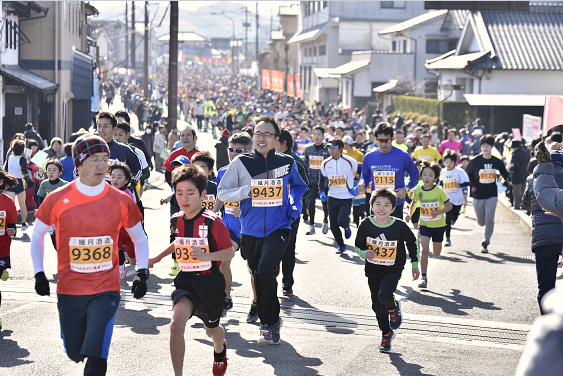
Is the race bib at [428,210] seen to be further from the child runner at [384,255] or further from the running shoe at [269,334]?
the running shoe at [269,334]

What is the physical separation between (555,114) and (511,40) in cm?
2741

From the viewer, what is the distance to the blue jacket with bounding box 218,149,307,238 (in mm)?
7270

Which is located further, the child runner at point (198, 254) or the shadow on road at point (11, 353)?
the shadow on road at point (11, 353)

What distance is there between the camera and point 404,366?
665 centimetres

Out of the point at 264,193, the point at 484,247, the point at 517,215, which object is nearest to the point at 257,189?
the point at 264,193

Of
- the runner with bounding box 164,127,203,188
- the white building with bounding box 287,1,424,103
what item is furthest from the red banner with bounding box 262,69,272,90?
the runner with bounding box 164,127,203,188

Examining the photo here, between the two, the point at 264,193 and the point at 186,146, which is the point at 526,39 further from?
the point at 264,193

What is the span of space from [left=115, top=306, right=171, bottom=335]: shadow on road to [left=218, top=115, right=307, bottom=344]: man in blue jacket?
1.17 metres

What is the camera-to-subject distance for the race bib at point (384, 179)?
10766 millimetres

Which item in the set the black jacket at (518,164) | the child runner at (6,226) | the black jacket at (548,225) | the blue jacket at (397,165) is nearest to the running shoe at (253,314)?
the child runner at (6,226)

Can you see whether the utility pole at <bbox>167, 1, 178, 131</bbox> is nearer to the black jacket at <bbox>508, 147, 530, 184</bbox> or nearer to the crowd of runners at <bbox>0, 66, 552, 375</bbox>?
the black jacket at <bbox>508, 147, 530, 184</bbox>

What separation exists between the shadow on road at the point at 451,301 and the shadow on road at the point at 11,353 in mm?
4620

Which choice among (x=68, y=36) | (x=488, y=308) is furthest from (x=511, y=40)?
(x=488, y=308)

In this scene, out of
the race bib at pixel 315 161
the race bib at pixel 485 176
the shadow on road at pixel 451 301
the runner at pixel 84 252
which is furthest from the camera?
the race bib at pixel 315 161
